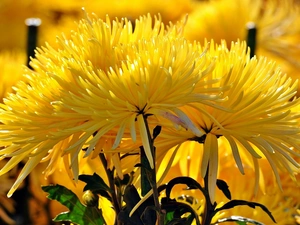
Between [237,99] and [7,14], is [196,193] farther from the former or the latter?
[7,14]

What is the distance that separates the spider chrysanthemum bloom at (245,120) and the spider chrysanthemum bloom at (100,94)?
0.02 metres

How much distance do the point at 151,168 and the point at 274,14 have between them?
1574 millimetres

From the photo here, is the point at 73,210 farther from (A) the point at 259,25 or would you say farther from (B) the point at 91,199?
(A) the point at 259,25

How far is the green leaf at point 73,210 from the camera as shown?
2.32ft

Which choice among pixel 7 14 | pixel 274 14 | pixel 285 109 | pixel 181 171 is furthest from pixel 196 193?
pixel 7 14

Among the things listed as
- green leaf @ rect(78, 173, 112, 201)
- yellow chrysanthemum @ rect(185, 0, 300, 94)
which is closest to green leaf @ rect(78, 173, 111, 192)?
green leaf @ rect(78, 173, 112, 201)

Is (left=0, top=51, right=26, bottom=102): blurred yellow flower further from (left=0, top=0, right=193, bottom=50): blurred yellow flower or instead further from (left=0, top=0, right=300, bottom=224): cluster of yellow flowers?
(left=0, top=0, right=193, bottom=50): blurred yellow flower

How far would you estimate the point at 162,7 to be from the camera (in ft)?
7.59

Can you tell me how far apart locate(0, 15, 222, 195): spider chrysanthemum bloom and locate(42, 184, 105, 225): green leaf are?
0.10 ft

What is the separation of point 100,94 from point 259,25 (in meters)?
1.47

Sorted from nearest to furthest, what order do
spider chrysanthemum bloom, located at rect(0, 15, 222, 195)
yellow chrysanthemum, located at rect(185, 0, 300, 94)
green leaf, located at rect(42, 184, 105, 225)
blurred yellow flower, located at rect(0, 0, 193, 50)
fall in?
spider chrysanthemum bloom, located at rect(0, 15, 222, 195) < green leaf, located at rect(42, 184, 105, 225) < yellow chrysanthemum, located at rect(185, 0, 300, 94) < blurred yellow flower, located at rect(0, 0, 193, 50)

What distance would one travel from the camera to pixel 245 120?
0.65 metres

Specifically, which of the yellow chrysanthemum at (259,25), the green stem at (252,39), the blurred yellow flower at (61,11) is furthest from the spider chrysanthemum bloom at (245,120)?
the blurred yellow flower at (61,11)

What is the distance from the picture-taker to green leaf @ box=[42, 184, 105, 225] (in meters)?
0.71
